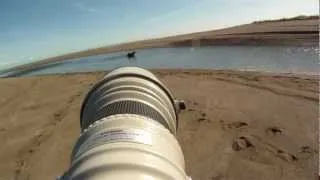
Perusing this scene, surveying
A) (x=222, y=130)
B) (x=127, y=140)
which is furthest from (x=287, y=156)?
(x=127, y=140)

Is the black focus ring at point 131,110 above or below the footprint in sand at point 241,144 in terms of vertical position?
above

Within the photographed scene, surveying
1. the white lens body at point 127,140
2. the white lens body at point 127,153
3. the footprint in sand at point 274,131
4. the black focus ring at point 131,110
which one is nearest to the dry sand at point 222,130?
Answer: the footprint in sand at point 274,131

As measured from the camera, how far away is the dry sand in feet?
27.1

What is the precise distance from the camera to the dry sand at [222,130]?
8.27 metres

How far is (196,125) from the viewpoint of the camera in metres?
11.0

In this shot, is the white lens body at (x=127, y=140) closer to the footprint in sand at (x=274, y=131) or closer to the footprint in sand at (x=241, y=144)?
the footprint in sand at (x=241, y=144)

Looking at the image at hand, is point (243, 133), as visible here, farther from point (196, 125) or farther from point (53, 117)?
point (53, 117)

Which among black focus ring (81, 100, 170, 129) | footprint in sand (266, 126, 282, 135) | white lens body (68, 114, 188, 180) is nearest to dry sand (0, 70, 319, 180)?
footprint in sand (266, 126, 282, 135)

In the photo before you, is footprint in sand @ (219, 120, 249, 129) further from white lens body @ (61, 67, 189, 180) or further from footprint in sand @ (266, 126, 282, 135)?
white lens body @ (61, 67, 189, 180)

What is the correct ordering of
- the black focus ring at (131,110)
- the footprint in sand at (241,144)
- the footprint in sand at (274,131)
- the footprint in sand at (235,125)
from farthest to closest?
the footprint in sand at (235,125) → the footprint in sand at (274,131) → the footprint in sand at (241,144) → the black focus ring at (131,110)

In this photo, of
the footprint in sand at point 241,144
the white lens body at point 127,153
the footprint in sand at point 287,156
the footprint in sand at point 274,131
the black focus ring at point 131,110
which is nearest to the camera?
the white lens body at point 127,153

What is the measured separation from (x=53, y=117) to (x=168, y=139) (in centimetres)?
1122

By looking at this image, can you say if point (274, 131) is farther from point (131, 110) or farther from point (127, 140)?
point (127, 140)

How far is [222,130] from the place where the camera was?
1030 centimetres
